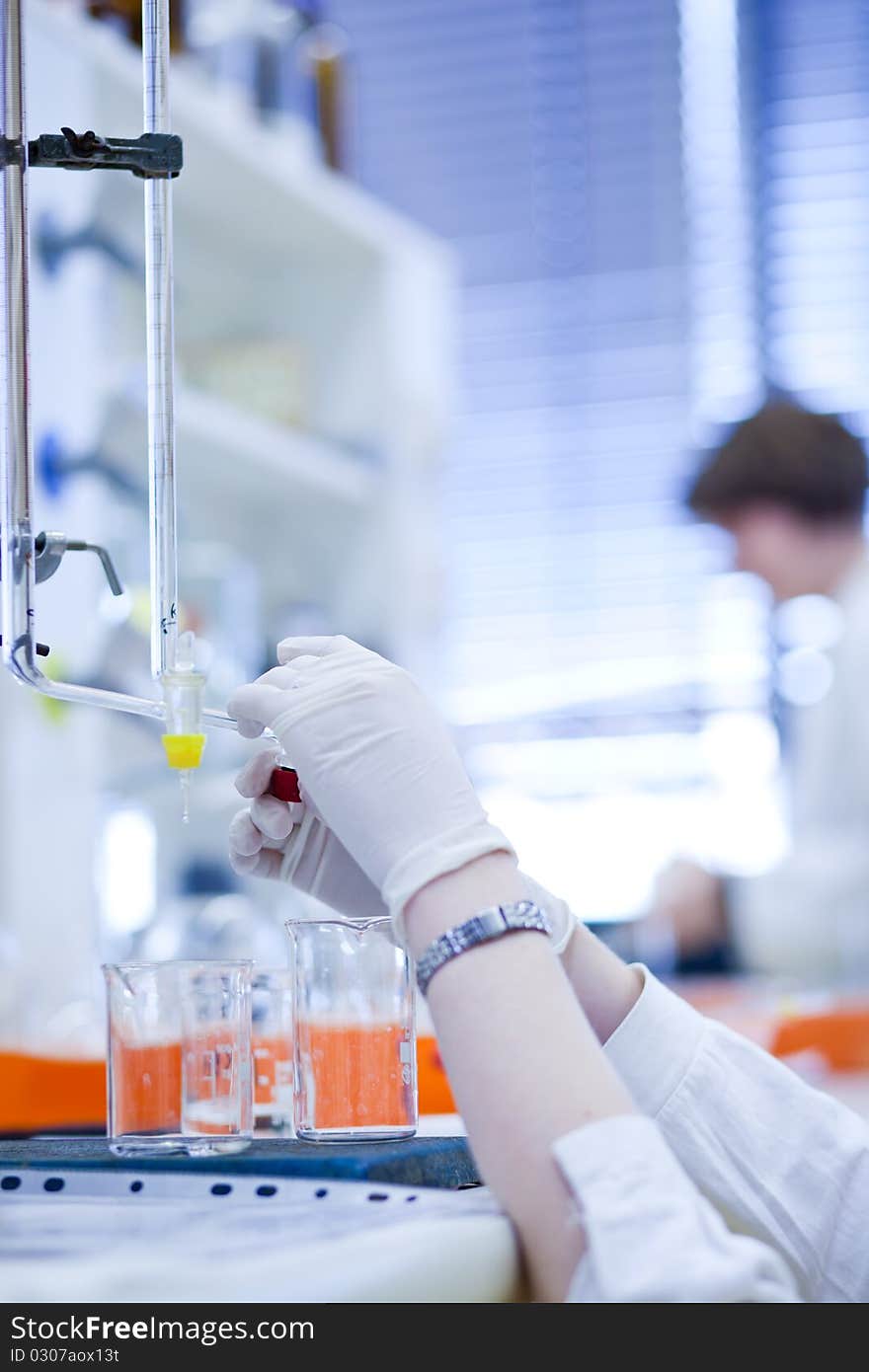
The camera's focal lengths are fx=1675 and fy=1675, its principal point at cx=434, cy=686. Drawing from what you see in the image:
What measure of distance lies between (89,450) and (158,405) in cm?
119

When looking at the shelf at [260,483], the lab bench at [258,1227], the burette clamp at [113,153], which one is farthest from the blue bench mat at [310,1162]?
the shelf at [260,483]

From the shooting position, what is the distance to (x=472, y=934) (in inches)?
29.8

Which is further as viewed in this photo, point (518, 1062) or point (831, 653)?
point (831, 653)

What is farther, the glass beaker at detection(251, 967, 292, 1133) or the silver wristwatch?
the glass beaker at detection(251, 967, 292, 1133)

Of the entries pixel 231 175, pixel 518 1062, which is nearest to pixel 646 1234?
pixel 518 1062

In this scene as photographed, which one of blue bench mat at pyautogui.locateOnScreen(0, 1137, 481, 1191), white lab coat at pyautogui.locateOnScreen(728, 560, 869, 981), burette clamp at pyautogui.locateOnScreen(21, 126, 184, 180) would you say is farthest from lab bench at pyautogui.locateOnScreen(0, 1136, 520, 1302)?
white lab coat at pyautogui.locateOnScreen(728, 560, 869, 981)

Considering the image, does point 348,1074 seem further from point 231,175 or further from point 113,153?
point 231,175

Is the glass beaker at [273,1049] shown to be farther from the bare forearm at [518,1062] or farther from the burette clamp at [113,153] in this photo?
the burette clamp at [113,153]

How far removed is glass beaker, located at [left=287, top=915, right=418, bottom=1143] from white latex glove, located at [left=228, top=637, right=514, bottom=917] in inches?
3.5

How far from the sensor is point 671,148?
3.87 m

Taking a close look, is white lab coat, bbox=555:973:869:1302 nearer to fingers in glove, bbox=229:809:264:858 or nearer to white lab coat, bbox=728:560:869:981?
fingers in glove, bbox=229:809:264:858

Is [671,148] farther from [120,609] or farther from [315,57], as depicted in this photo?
[120,609]

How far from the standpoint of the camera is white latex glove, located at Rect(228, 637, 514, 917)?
0.78 meters

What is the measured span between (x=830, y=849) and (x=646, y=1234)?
2111 mm
